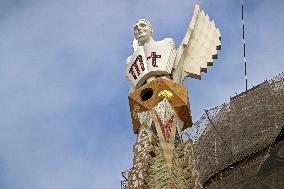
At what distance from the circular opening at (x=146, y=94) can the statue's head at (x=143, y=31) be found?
1.59m

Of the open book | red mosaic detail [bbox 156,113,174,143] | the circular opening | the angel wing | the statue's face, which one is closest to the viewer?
red mosaic detail [bbox 156,113,174,143]

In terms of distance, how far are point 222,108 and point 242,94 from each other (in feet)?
3.89

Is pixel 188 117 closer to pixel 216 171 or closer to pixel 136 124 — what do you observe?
pixel 136 124

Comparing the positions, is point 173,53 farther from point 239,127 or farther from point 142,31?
point 239,127

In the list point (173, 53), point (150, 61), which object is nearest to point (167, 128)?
point (150, 61)

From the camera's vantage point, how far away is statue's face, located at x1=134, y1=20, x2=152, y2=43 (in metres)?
19.3

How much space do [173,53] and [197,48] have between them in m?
0.81

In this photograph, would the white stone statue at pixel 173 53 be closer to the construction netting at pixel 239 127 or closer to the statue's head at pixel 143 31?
the statue's head at pixel 143 31

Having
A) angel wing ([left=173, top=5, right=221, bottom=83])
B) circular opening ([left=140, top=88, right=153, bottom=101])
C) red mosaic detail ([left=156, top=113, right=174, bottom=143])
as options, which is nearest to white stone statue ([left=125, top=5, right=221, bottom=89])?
angel wing ([left=173, top=5, right=221, bottom=83])

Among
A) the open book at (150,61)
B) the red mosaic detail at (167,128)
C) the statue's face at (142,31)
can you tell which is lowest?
the red mosaic detail at (167,128)

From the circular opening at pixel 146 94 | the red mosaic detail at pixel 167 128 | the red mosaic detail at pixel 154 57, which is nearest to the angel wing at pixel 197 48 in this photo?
the red mosaic detail at pixel 154 57

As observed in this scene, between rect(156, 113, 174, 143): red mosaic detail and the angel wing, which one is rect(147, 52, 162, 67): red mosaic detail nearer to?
the angel wing

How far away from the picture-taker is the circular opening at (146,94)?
714 inches

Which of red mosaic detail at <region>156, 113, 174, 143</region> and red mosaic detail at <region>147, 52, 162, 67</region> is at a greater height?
red mosaic detail at <region>147, 52, 162, 67</region>
